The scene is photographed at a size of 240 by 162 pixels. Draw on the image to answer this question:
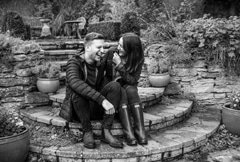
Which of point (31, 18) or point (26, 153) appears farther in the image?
point (31, 18)

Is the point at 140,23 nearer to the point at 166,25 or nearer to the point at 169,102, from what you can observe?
the point at 166,25

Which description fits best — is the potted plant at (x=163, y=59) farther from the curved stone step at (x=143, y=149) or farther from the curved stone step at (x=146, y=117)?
the curved stone step at (x=143, y=149)

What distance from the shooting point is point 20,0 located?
522 inches

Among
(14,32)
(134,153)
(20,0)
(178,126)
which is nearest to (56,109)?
(134,153)

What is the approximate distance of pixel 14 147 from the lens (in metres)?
2.62

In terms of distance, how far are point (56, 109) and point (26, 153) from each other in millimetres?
1041

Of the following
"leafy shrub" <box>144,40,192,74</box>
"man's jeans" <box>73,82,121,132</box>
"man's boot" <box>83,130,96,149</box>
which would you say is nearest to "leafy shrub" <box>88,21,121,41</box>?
"leafy shrub" <box>144,40,192,74</box>

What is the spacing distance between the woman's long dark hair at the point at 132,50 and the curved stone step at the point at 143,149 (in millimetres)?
941

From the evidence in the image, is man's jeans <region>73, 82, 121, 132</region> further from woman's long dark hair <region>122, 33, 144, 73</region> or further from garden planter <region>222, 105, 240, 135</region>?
garden planter <region>222, 105, 240, 135</region>

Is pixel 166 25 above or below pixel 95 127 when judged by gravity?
above

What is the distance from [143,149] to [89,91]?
2.92ft

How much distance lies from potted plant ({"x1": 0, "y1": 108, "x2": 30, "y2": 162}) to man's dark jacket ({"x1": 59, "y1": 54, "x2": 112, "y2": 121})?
22.2 inches

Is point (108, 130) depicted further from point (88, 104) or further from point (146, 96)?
point (146, 96)

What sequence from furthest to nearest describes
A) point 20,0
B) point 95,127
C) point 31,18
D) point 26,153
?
point 20,0 < point 31,18 < point 95,127 < point 26,153
